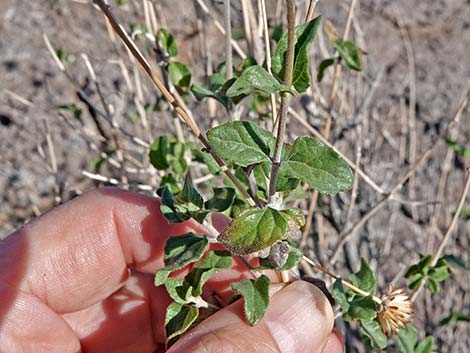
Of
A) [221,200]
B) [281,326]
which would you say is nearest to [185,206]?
[221,200]

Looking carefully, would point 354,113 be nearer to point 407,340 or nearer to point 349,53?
point 349,53

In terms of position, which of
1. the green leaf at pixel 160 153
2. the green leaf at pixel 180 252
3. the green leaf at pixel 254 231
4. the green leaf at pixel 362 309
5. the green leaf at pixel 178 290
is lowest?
the green leaf at pixel 362 309

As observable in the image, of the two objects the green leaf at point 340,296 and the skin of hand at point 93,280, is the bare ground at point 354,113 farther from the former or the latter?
the green leaf at point 340,296

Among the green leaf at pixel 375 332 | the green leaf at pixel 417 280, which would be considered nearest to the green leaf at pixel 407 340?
the green leaf at pixel 417 280

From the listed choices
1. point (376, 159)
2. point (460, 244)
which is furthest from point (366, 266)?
point (376, 159)

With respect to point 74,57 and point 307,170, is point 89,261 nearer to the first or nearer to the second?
point 307,170
